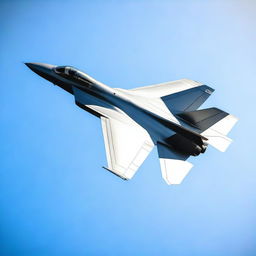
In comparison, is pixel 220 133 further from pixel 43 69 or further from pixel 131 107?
pixel 43 69

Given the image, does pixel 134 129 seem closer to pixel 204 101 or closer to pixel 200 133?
pixel 200 133

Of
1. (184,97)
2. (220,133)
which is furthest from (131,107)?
(220,133)

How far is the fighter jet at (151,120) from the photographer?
14625 mm

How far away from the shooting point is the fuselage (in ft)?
50.1

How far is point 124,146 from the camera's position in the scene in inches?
569

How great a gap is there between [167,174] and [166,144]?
7.91 feet

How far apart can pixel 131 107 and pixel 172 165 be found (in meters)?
4.11

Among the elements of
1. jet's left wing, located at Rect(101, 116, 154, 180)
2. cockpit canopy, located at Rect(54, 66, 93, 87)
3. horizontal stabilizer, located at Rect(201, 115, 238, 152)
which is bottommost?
jet's left wing, located at Rect(101, 116, 154, 180)

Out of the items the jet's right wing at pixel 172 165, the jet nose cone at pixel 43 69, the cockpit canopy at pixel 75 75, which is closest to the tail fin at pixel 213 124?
the jet's right wing at pixel 172 165

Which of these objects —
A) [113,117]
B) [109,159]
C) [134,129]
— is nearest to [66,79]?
A: [113,117]

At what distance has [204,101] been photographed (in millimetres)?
17703

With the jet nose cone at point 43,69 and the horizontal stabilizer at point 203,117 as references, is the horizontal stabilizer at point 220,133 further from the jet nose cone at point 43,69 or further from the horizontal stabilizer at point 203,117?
the jet nose cone at point 43,69

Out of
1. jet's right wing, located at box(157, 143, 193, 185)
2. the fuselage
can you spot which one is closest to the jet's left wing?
the fuselage

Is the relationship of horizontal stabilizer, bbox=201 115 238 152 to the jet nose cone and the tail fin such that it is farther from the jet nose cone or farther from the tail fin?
the jet nose cone
